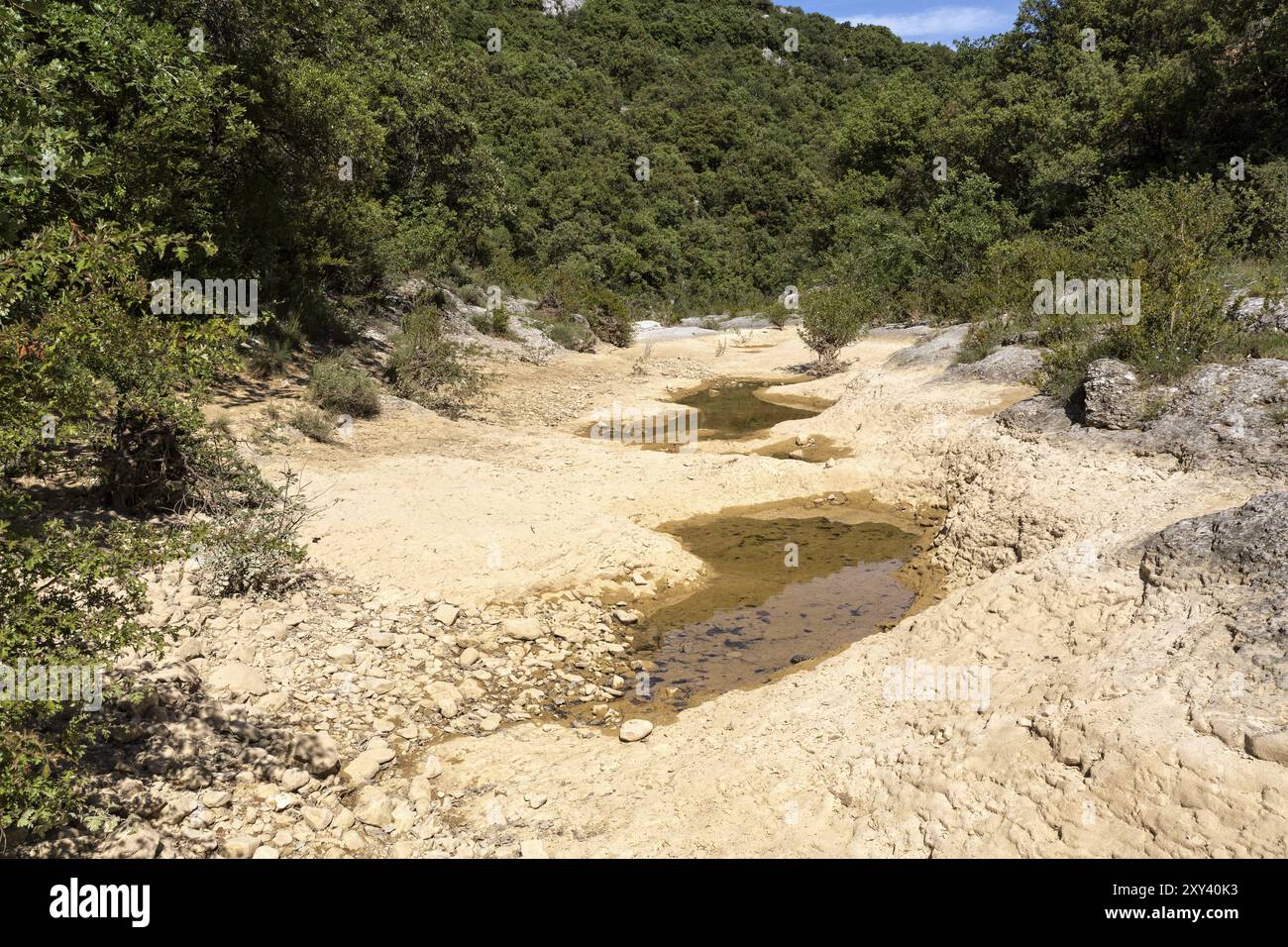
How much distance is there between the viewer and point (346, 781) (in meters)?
4.71

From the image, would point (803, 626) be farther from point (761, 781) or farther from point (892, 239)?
point (892, 239)

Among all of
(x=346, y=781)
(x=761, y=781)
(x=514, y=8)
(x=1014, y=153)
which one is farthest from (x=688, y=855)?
(x=514, y=8)

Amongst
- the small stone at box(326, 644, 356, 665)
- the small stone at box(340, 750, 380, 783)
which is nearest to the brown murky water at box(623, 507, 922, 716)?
the small stone at box(340, 750, 380, 783)

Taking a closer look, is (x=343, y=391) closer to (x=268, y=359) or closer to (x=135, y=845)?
(x=268, y=359)

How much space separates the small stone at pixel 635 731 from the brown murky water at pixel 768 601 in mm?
390

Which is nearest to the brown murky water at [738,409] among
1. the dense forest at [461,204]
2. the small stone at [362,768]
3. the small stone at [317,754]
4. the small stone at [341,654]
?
the dense forest at [461,204]

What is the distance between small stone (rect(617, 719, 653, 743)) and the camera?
5.43 meters

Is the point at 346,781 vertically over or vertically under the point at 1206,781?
under

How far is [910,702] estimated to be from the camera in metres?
4.96

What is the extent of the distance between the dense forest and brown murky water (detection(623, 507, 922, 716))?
3504mm

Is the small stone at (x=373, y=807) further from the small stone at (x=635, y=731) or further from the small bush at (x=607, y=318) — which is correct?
the small bush at (x=607, y=318)

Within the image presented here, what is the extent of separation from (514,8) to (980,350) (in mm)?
51563

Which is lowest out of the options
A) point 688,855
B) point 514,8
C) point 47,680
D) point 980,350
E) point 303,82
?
point 688,855

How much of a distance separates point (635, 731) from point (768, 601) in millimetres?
A: 2780
